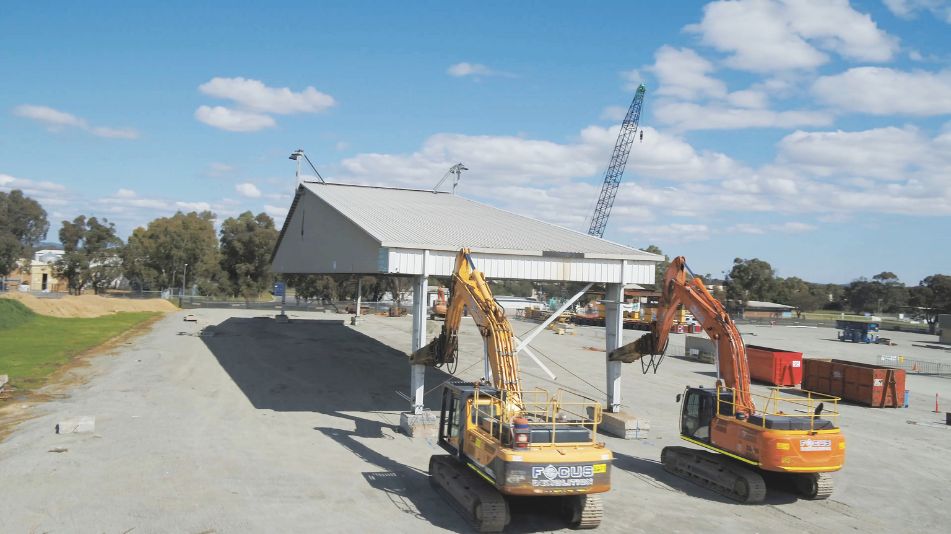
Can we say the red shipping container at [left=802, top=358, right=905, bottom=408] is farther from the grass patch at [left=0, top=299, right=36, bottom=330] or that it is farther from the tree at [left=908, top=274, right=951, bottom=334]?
the tree at [left=908, top=274, right=951, bottom=334]

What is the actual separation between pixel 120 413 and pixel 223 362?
38.7 ft

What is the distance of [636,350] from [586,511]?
854cm

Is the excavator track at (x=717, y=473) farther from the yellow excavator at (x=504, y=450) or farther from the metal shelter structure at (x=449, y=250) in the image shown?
the metal shelter structure at (x=449, y=250)

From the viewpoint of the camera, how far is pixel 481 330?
15.7 metres

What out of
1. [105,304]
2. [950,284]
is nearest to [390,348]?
[105,304]

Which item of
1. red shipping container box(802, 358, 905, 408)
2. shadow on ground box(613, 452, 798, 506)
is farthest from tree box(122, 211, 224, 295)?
shadow on ground box(613, 452, 798, 506)

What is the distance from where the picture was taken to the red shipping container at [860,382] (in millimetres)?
32188

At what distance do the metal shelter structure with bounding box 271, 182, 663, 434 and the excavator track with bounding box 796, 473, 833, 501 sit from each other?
779 cm

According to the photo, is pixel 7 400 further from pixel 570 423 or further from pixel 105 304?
pixel 105 304

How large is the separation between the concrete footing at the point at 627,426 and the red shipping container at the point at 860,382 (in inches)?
653

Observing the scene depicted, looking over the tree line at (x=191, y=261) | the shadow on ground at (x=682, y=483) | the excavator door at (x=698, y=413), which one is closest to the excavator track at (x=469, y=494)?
the shadow on ground at (x=682, y=483)

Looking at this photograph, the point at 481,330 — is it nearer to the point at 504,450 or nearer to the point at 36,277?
the point at 504,450

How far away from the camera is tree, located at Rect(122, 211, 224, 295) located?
98938mm

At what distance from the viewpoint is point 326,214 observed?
30625 millimetres
